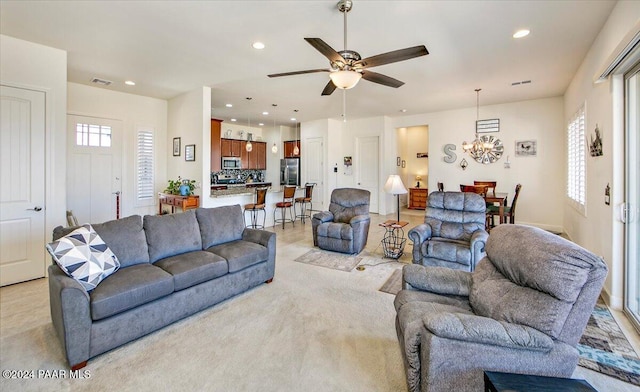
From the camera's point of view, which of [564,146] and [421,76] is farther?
[564,146]

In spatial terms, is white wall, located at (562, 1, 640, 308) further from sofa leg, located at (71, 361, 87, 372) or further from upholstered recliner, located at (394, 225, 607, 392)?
sofa leg, located at (71, 361, 87, 372)

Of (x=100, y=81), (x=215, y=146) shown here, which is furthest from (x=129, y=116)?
(x=215, y=146)

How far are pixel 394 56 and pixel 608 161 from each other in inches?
99.9

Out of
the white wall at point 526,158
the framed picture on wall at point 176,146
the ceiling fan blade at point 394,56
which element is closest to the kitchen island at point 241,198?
the framed picture on wall at point 176,146

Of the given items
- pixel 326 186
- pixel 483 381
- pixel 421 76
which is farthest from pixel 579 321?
pixel 326 186

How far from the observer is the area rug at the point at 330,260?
13.7ft

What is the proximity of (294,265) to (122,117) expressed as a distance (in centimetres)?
463

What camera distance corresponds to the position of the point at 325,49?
261cm

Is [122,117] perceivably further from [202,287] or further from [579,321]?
[579,321]

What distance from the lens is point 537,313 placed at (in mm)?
1481

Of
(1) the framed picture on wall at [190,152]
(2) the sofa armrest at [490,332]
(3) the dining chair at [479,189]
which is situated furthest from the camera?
(1) the framed picture on wall at [190,152]

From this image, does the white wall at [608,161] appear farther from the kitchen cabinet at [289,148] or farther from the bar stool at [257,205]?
the kitchen cabinet at [289,148]

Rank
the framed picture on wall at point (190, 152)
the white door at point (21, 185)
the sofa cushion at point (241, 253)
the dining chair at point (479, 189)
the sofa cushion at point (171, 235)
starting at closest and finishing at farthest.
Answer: the sofa cushion at point (171, 235) < the sofa cushion at point (241, 253) < the white door at point (21, 185) < the dining chair at point (479, 189) < the framed picture on wall at point (190, 152)

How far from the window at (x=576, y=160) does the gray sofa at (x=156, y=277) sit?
4.64 metres
